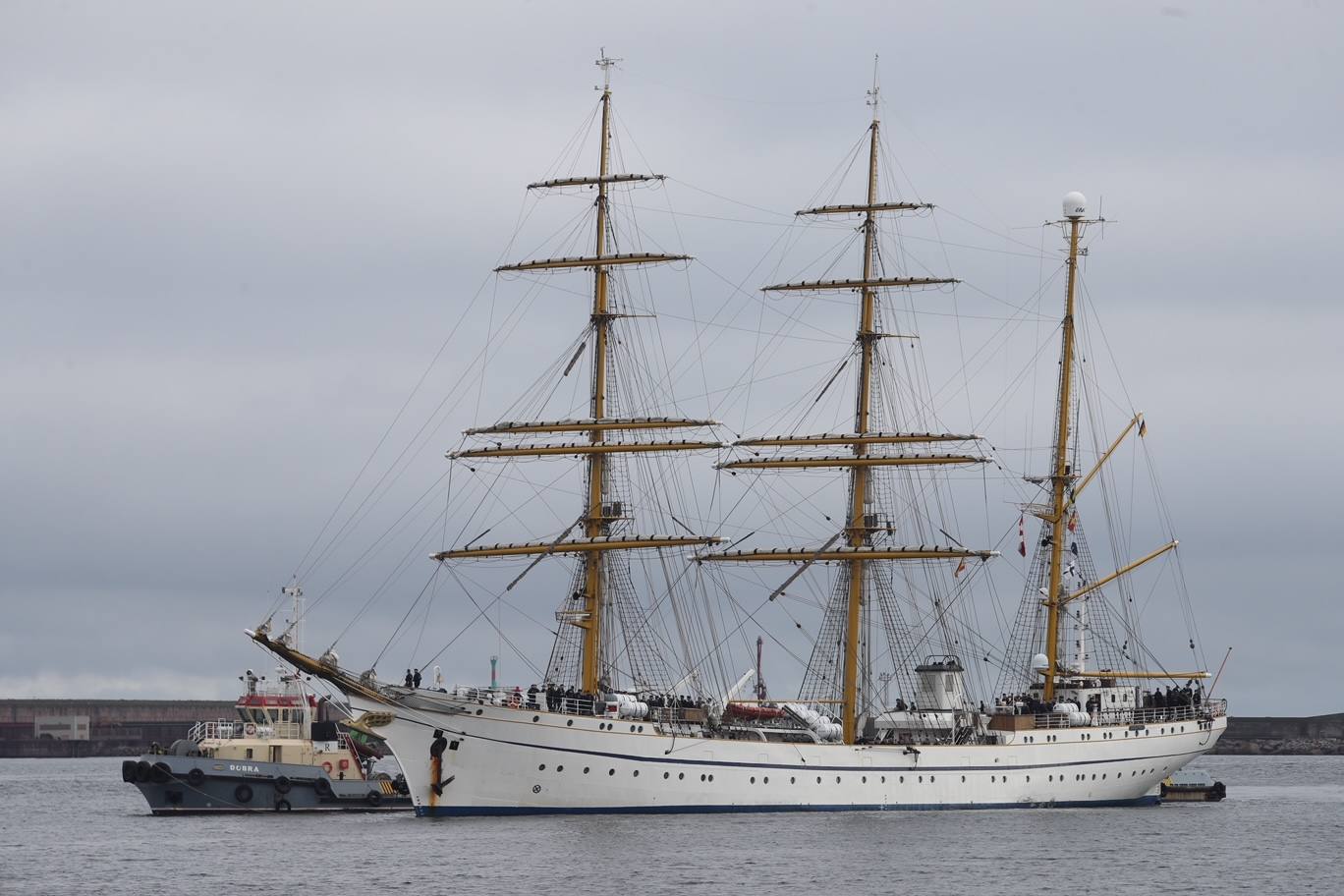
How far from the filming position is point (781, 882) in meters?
62.6

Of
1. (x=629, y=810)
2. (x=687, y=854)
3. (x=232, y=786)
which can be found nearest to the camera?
(x=687, y=854)

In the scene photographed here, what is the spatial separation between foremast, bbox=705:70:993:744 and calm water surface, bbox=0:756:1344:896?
9.87 meters

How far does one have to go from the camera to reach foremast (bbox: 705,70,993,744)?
9269 centimetres

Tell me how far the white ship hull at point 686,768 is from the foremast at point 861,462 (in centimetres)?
419

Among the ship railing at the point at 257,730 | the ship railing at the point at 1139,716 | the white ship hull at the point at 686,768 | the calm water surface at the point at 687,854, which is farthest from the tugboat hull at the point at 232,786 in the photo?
the ship railing at the point at 1139,716

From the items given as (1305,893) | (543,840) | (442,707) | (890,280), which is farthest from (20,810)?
(1305,893)

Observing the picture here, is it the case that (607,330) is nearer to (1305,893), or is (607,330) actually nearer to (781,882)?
(781,882)

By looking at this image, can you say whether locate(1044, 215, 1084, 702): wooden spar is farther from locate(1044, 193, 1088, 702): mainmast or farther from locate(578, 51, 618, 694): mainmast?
locate(578, 51, 618, 694): mainmast

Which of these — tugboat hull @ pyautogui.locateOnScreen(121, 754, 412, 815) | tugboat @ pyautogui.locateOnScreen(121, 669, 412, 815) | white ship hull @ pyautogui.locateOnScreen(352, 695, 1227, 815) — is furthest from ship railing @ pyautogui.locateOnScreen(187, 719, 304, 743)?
white ship hull @ pyautogui.locateOnScreen(352, 695, 1227, 815)

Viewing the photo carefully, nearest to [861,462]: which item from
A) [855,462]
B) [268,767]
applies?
[855,462]

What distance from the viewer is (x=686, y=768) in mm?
82312

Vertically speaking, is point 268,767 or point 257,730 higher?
point 257,730

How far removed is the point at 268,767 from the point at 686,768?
18.8 meters

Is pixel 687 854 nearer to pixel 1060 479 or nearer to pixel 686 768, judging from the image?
pixel 686 768
